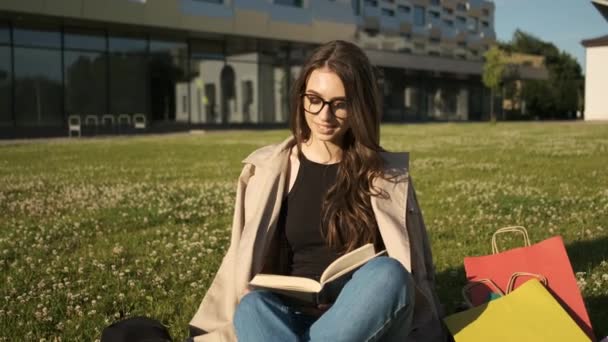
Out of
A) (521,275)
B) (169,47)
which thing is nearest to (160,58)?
(169,47)

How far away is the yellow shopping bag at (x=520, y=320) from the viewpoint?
9.26ft

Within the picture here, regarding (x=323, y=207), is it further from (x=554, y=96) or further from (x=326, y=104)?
(x=554, y=96)

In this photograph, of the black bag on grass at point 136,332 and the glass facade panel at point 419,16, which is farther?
the glass facade panel at point 419,16

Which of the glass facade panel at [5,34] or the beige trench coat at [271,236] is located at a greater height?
the glass facade panel at [5,34]

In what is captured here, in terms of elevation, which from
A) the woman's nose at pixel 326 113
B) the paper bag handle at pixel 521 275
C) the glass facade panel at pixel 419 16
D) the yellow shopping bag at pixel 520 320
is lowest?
the yellow shopping bag at pixel 520 320

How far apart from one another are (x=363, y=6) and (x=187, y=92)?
62.8 feet

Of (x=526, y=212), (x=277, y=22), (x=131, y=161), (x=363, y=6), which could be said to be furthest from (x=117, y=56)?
(x=526, y=212)

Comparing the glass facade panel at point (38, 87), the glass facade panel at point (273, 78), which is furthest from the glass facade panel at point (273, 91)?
the glass facade panel at point (38, 87)

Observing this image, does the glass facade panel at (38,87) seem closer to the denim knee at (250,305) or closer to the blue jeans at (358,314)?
the denim knee at (250,305)

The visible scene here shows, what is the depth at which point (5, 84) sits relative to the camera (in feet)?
96.4

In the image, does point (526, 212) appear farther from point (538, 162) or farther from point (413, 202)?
point (538, 162)

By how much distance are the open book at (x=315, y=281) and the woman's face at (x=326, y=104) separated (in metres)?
0.70

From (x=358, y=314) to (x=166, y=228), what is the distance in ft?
16.5

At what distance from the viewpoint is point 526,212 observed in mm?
7480
